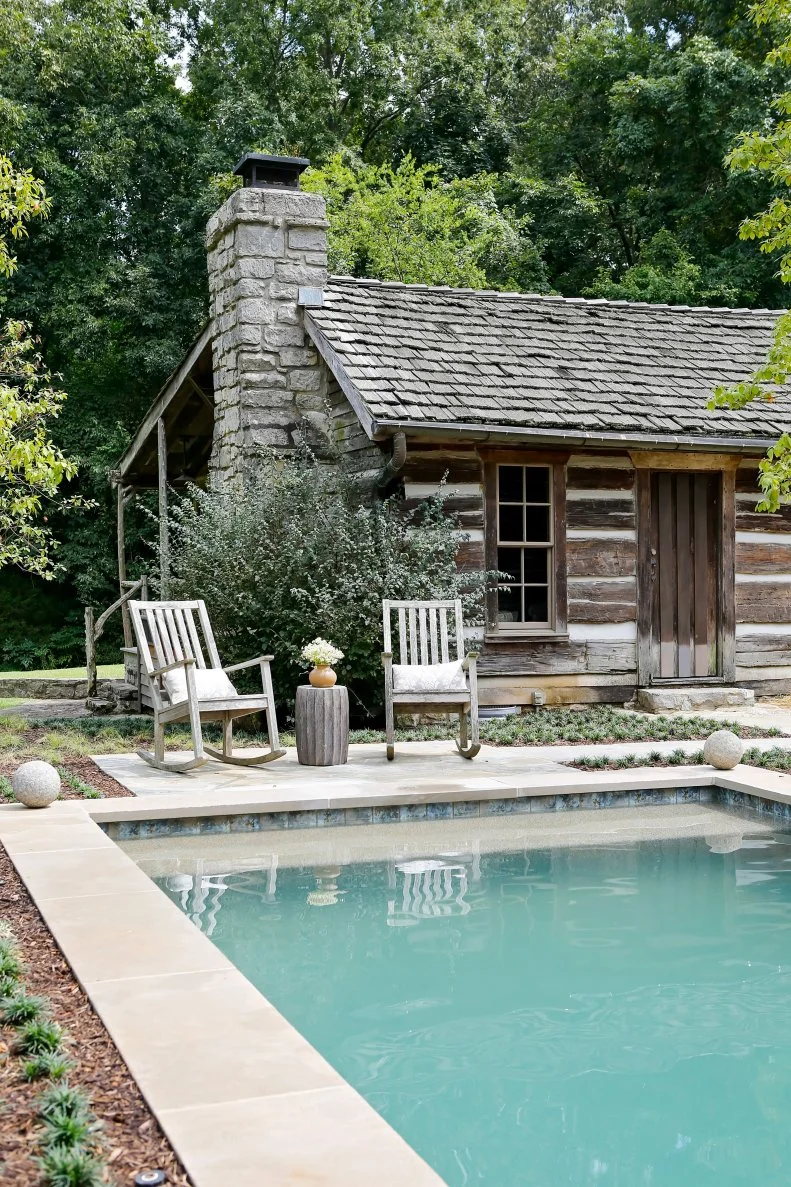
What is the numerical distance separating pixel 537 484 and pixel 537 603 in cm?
113

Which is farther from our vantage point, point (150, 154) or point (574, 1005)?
point (150, 154)

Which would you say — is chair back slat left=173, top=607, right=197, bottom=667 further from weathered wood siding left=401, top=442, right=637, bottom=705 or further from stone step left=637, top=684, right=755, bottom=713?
stone step left=637, top=684, right=755, bottom=713

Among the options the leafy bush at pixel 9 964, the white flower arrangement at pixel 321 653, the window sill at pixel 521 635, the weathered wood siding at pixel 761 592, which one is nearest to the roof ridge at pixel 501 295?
the weathered wood siding at pixel 761 592

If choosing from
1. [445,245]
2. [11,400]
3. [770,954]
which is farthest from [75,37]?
[770,954]

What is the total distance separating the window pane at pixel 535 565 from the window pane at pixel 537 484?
19.0 inches

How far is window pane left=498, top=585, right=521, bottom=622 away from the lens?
11172mm

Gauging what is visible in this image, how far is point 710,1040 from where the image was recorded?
3730 millimetres

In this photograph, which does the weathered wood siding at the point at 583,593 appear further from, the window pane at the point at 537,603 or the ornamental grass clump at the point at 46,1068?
the ornamental grass clump at the point at 46,1068

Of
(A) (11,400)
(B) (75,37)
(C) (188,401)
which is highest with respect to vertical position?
(B) (75,37)

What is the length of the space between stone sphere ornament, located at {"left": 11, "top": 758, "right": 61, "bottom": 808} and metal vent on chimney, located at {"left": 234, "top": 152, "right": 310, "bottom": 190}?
7.67 meters

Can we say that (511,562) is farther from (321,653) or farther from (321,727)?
(321,727)

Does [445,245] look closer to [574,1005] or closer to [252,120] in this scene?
[252,120]

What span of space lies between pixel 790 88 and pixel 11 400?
17298mm

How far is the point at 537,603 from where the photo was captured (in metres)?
11.4
